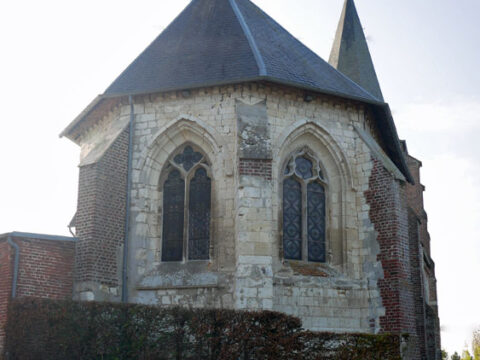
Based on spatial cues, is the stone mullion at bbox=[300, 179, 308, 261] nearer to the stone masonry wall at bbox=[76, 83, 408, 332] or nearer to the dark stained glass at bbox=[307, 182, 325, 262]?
the dark stained glass at bbox=[307, 182, 325, 262]

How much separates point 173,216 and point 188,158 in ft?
4.34

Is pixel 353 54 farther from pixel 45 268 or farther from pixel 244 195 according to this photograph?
pixel 45 268

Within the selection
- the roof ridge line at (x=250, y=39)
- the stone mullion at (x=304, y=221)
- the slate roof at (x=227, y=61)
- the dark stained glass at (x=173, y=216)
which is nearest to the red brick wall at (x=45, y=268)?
the dark stained glass at (x=173, y=216)

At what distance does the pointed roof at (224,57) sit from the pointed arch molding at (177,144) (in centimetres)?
83

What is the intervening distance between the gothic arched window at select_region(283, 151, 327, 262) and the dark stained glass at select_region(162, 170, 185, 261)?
2.24 metres

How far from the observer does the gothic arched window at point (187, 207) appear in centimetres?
1385

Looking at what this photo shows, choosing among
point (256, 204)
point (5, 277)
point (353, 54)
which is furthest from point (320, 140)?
point (353, 54)

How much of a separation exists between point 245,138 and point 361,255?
3.64 meters

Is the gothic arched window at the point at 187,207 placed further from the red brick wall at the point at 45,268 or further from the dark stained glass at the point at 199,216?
the red brick wall at the point at 45,268

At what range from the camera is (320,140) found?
14602 mm

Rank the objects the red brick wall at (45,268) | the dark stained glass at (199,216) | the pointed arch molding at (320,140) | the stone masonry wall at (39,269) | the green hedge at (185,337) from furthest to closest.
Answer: the pointed arch molding at (320,140) < the dark stained glass at (199,216) < the red brick wall at (45,268) < the stone masonry wall at (39,269) < the green hedge at (185,337)

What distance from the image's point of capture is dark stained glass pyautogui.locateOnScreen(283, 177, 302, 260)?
1391 centimetres

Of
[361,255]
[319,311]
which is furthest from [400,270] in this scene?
[319,311]

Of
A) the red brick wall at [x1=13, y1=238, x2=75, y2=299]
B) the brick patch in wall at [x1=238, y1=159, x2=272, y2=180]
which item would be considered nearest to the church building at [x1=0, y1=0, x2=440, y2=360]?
the brick patch in wall at [x1=238, y1=159, x2=272, y2=180]
